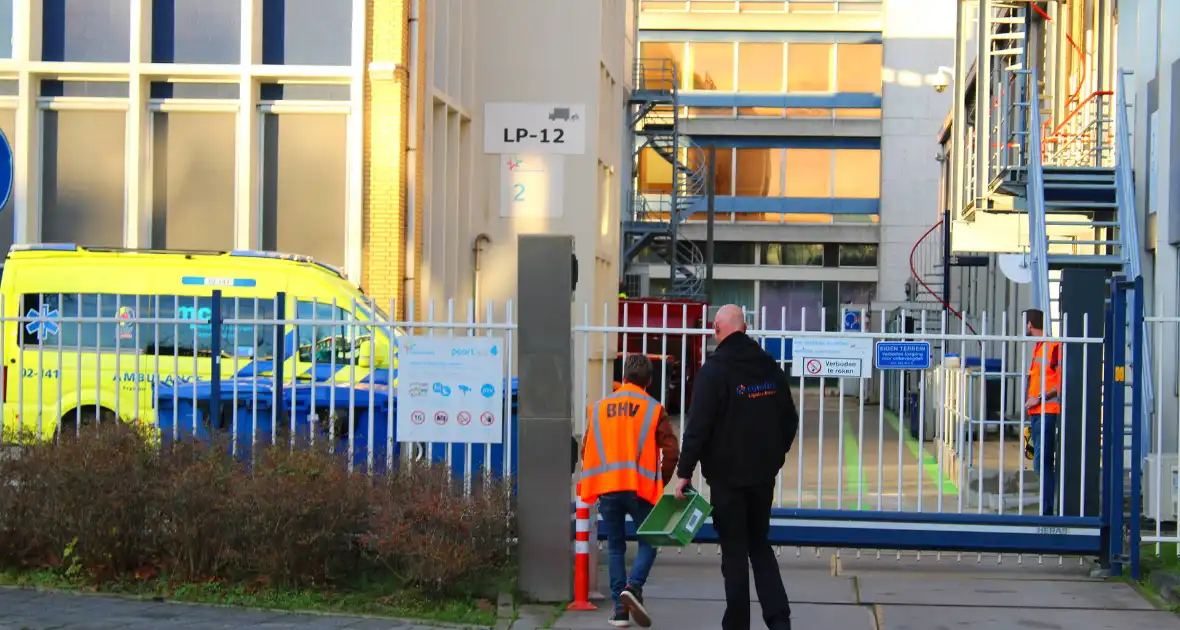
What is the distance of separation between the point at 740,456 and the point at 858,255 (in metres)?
43.0

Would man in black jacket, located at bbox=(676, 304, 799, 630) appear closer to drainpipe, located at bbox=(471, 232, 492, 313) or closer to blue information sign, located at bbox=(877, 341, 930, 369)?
blue information sign, located at bbox=(877, 341, 930, 369)

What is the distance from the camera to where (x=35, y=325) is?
47.0ft

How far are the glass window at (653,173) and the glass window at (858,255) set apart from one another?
6.71 metres

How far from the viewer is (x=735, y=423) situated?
7695mm

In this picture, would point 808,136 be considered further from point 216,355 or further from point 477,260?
point 216,355

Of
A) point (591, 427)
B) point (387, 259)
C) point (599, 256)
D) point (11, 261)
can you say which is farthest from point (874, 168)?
point (591, 427)

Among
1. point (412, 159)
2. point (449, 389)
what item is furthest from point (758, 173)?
point (449, 389)

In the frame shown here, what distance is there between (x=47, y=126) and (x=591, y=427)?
45.4 feet

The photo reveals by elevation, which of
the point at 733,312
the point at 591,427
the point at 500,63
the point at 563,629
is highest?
the point at 500,63

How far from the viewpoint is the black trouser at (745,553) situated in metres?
7.68

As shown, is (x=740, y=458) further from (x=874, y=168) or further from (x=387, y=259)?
(x=874, y=168)

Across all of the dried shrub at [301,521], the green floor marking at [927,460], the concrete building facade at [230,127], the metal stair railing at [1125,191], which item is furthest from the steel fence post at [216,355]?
the metal stair railing at [1125,191]

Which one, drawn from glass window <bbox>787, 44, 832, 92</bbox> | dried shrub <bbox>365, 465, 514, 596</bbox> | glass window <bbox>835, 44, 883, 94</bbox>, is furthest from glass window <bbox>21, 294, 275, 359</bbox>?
Result: glass window <bbox>835, 44, 883, 94</bbox>

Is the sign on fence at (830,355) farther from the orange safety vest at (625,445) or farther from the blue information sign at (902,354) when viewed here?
the orange safety vest at (625,445)
